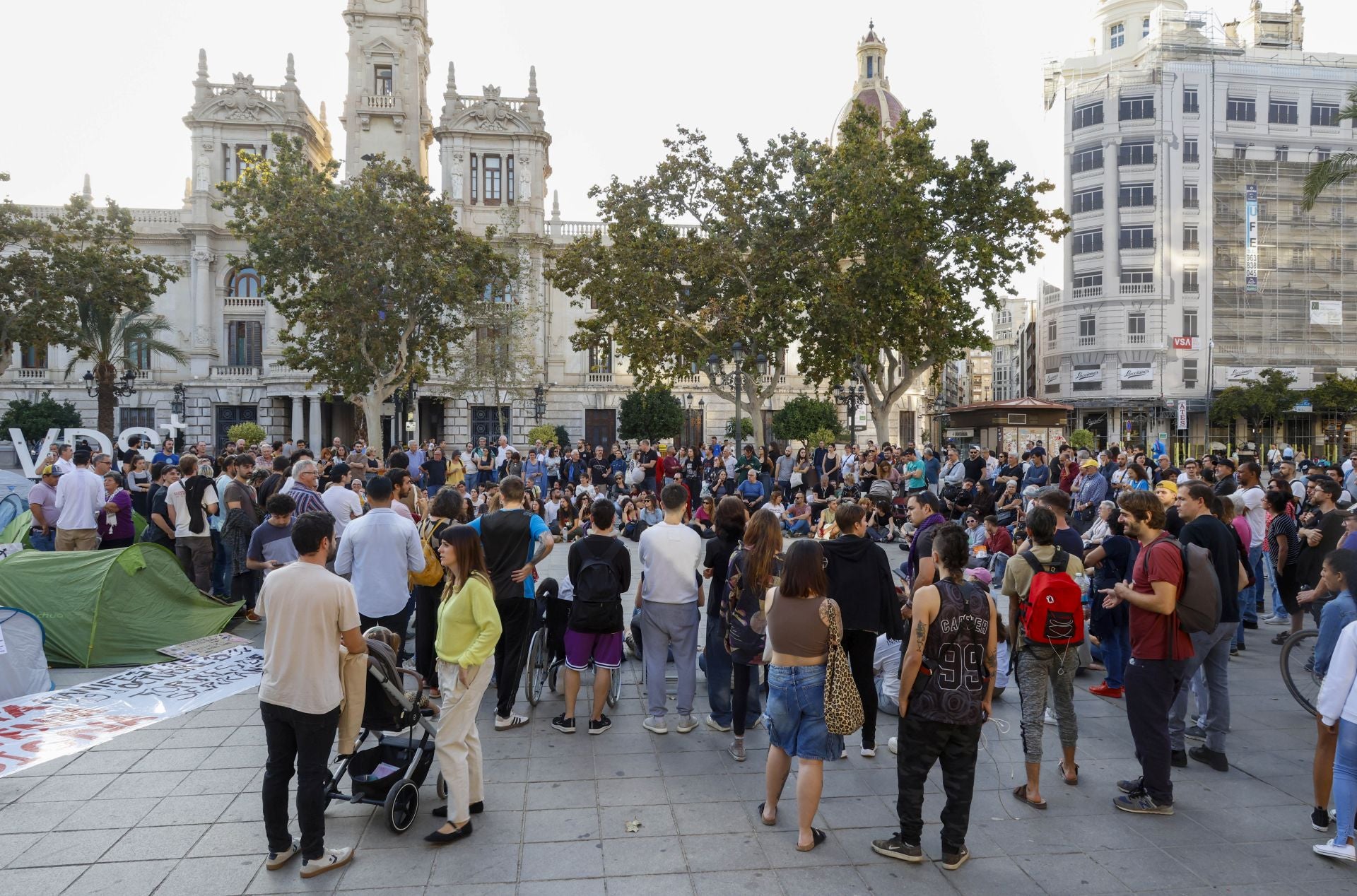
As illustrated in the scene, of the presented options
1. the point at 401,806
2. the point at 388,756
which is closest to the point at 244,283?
the point at 388,756

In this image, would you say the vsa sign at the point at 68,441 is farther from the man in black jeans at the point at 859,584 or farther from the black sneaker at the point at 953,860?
the black sneaker at the point at 953,860

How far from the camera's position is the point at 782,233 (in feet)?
87.3

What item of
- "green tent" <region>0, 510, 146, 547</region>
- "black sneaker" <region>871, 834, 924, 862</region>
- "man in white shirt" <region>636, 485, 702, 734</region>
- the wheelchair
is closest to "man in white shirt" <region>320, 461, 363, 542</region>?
the wheelchair

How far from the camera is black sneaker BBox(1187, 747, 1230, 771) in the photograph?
223 inches

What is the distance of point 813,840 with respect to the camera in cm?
454

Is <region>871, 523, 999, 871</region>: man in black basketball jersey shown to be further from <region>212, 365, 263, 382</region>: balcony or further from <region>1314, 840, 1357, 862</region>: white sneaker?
<region>212, 365, 263, 382</region>: balcony

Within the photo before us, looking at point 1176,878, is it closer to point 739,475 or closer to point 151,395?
point 739,475

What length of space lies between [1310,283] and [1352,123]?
8.98 m

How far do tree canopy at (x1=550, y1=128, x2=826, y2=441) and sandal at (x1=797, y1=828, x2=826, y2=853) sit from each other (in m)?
21.9

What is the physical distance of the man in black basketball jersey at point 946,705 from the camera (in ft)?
14.2

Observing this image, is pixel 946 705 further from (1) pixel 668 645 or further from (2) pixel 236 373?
(2) pixel 236 373

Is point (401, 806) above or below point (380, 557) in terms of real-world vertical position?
below

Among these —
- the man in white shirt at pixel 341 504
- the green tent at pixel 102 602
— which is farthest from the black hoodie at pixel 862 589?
the green tent at pixel 102 602

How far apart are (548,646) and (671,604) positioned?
1501 millimetres
